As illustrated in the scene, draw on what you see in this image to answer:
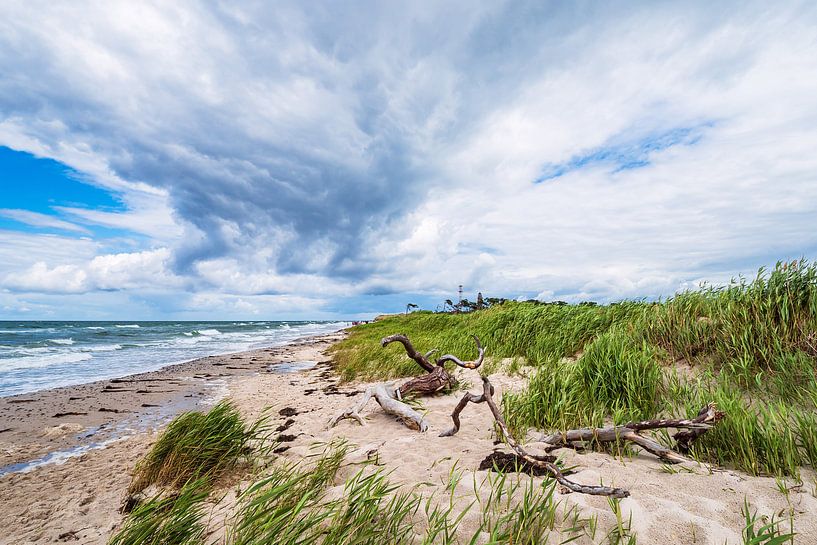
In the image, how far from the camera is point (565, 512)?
3.23m

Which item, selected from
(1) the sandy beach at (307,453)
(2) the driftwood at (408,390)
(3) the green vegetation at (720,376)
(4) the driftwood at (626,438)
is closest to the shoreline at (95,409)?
(1) the sandy beach at (307,453)

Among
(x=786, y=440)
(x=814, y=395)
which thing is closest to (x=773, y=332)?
(x=814, y=395)

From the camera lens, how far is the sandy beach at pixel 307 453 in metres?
3.22

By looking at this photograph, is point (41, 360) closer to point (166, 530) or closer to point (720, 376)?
point (166, 530)

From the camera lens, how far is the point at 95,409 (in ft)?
36.7

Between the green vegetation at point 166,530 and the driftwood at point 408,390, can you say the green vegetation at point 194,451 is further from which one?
the driftwood at point 408,390

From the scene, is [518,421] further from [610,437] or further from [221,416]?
[221,416]

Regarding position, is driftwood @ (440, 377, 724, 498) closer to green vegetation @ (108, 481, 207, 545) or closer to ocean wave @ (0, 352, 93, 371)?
green vegetation @ (108, 481, 207, 545)

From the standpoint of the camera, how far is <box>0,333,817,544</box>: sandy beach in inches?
127

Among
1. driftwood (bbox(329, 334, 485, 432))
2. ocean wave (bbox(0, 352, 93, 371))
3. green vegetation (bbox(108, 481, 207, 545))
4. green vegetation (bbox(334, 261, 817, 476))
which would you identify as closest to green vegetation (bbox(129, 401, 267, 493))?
green vegetation (bbox(108, 481, 207, 545))

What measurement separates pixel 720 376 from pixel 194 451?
8.14m

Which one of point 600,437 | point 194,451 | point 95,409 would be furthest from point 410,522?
point 95,409

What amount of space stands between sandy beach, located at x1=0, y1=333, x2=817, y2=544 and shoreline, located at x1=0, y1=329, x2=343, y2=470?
0.05m

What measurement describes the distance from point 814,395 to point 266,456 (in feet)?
25.1
